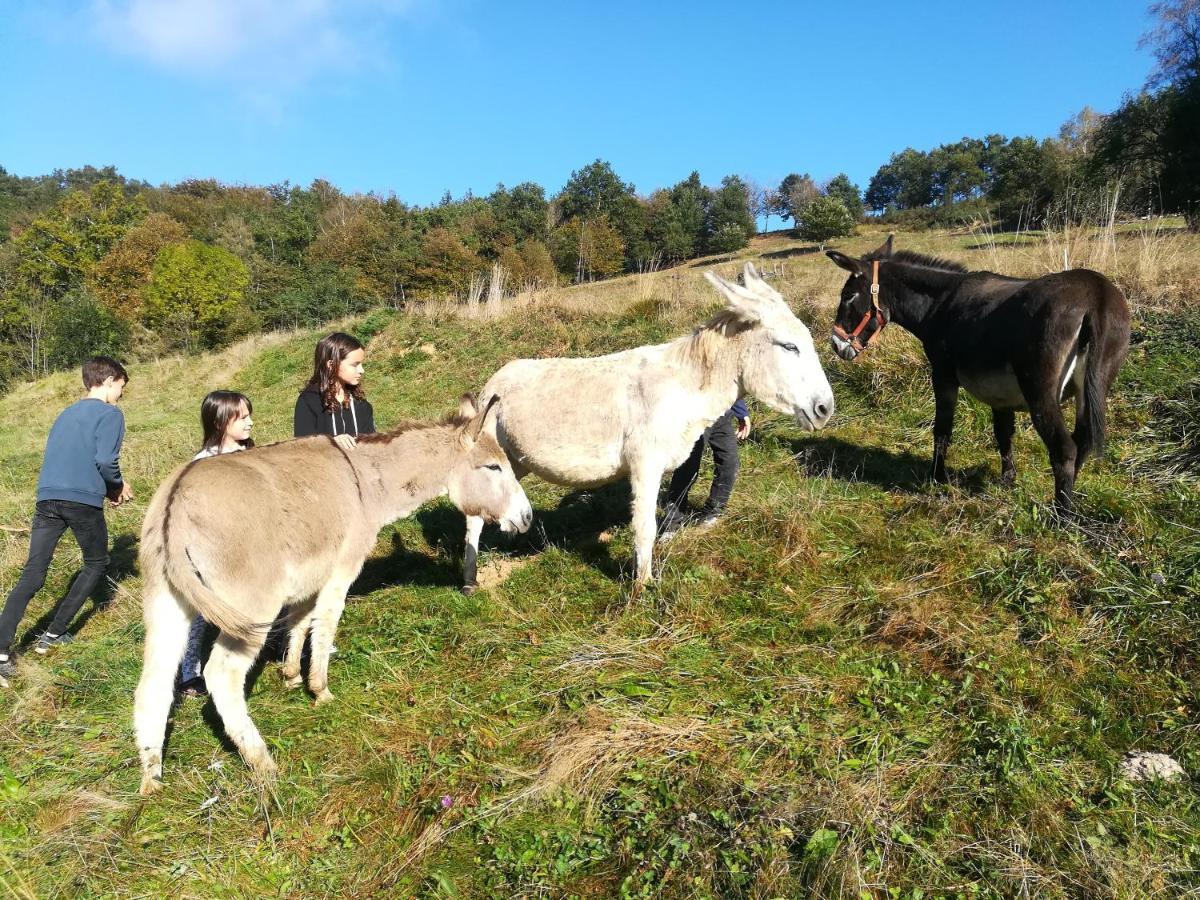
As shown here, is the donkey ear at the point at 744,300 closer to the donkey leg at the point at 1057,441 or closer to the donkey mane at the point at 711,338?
the donkey mane at the point at 711,338

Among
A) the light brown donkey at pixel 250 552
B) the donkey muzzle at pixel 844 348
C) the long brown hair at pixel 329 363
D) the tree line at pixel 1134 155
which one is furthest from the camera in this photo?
the tree line at pixel 1134 155

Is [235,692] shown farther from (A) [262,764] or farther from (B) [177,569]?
(B) [177,569]

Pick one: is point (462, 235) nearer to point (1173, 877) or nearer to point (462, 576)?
point (462, 576)

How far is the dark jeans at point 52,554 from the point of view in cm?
470

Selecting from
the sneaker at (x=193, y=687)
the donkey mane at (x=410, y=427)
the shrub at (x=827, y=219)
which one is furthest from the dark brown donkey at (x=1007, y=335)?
the shrub at (x=827, y=219)

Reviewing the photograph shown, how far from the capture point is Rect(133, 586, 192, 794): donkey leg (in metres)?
3.12

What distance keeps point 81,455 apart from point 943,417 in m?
7.65

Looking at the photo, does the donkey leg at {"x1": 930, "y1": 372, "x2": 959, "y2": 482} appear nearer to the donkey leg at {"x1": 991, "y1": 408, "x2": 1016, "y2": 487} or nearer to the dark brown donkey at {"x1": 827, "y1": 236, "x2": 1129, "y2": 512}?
the dark brown donkey at {"x1": 827, "y1": 236, "x2": 1129, "y2": 512}

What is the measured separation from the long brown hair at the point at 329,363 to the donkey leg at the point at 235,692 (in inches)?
88.0

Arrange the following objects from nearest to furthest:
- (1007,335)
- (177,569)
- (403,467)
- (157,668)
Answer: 1. (177,569)
2. (157,668)
3. (403,467)
4. (1007,335)

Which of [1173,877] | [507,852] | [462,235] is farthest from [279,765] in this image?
[462,235]

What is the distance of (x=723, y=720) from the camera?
315cm

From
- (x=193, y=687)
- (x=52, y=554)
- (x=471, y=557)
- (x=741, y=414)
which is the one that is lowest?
(x=193, y=687)

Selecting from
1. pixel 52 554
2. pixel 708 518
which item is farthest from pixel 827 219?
pixel 52 554
